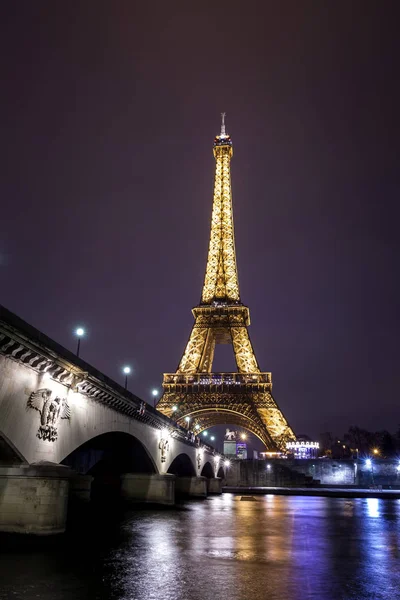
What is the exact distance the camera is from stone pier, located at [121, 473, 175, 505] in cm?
3819

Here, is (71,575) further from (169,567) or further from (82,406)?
(82,406)

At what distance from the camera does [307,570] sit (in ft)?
42.1

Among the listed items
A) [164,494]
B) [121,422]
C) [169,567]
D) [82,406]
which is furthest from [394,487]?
[169,567]

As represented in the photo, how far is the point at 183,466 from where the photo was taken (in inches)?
2450

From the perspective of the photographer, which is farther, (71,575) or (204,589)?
(71,575)

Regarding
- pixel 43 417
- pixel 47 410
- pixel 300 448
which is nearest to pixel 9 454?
pixel 43 417

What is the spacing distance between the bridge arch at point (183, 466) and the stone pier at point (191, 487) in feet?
5.55

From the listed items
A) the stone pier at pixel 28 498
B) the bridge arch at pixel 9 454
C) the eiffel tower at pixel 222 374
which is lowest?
the stone pier at pixel 28 498

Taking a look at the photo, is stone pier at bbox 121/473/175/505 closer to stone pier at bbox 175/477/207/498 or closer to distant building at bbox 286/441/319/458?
stone pier at bbox 175/477/207/498

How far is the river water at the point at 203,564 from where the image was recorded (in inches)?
407

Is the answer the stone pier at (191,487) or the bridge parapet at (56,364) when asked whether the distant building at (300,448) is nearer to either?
the stone pier at (191,487)

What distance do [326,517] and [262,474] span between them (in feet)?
198

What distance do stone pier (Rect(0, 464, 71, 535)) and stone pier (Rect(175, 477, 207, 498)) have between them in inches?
1605

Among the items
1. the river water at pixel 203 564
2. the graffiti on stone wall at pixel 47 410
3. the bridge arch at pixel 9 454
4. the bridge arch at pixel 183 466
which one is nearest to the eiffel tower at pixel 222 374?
the bridge arch at pixel 183 466
